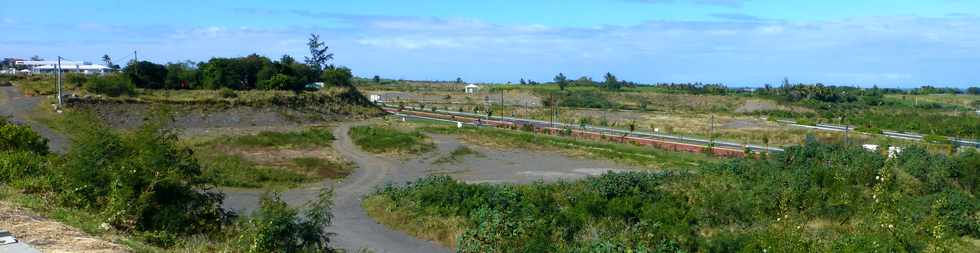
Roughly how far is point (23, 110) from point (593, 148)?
29147mm

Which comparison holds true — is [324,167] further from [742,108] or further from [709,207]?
[742,108]

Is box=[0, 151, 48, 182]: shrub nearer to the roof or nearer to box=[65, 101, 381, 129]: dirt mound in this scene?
box=[65, 101, 381, 129]: dirt mound

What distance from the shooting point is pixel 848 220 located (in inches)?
770


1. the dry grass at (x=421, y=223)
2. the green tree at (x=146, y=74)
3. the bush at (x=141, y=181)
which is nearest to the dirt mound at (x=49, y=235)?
the bush at (x=141, y=181)

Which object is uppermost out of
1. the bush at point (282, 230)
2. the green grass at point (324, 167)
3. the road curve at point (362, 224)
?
the bush at point (282, 230)

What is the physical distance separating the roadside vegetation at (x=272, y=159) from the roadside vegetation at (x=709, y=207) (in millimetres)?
5717

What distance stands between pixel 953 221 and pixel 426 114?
1960 inches

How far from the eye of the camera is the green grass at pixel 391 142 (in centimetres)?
3619

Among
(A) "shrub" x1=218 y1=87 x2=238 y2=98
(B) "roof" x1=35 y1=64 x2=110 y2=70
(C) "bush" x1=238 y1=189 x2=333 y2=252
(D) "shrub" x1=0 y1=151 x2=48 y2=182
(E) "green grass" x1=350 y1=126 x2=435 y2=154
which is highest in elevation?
(B) "roof" x1=35 y1=64 x2=110 y2=70

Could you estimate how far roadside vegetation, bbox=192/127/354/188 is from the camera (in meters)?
26.3

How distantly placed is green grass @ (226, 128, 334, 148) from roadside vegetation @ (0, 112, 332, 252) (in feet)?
73.9

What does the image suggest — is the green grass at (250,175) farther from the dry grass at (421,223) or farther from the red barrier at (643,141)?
the red barrier at (643,141)

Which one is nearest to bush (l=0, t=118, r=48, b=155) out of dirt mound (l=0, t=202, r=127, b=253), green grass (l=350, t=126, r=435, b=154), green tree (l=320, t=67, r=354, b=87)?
dirt mound (l=0, t=202, r=127, b=253)

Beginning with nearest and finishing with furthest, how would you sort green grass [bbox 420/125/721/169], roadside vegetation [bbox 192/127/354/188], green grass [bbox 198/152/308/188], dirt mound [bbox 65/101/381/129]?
green grass [bbox 198/152/308/188] < roadside vegetation [bbox 192/127/354/188] < green grass [bbox 420/125/721/169] < dirt mound [bbox 65/101/381/129]
